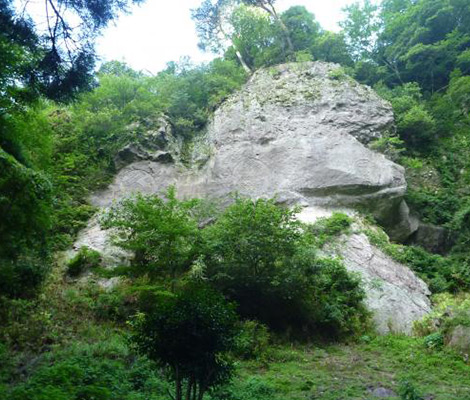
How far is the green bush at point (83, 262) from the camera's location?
12981 mm

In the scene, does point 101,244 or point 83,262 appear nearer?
point 83,262

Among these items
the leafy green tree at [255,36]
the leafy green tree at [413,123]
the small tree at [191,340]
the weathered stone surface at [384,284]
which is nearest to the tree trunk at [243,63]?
the leafy green tree at [255,36]

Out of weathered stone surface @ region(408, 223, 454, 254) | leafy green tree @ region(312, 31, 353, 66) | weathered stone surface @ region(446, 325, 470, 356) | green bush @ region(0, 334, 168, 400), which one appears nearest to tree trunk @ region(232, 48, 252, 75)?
leafy green tree @ region(312, 31, 353, 66)

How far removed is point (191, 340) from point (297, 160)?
1305cm

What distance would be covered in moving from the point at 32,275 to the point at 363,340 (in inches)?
355

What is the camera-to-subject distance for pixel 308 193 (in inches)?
643

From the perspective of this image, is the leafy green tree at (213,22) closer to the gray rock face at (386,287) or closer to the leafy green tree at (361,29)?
the leafy green tree at (361,29)

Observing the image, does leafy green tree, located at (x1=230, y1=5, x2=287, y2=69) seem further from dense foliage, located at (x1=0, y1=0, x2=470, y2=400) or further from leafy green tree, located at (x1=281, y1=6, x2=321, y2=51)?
dense foliage, located at (x1=0, y1=0, x2=470, y2=400)

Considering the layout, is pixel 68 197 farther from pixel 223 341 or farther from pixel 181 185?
pixel 223 341

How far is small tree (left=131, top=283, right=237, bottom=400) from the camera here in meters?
5.20

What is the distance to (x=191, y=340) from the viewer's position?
520cm

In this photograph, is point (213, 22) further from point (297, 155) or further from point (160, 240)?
point (160, 240)

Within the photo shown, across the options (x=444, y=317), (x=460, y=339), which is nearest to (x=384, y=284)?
(x=444, y=317)

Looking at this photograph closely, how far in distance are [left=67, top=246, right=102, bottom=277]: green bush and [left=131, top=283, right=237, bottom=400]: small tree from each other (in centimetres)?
807
